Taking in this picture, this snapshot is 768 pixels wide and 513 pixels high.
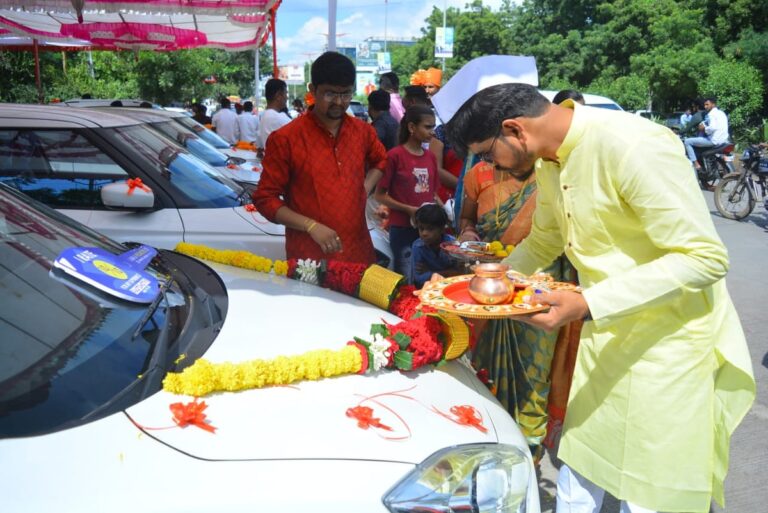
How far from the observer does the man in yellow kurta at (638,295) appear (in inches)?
62.3

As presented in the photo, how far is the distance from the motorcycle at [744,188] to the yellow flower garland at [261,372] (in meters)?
8.65

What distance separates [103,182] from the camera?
12.5 feet

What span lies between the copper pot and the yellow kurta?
0.73 feet

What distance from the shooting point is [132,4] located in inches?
280

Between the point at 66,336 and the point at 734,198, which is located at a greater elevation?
the point at 66,336

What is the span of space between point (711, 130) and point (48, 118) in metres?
10.7

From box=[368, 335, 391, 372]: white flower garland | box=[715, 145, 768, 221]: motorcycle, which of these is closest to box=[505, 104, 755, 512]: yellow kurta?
box=[368, 335, 391, 372]: white flower garland

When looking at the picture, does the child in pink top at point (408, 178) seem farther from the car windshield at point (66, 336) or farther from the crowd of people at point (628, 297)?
the car windshield at point (66, 336)

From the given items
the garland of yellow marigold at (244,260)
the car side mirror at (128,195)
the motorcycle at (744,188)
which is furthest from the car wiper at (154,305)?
the motorcycle at (744,188)

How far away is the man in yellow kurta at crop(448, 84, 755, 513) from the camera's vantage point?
1.58 meters

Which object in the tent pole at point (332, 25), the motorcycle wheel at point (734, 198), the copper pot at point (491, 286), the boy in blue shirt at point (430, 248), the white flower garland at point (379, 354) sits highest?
the tent pole at point (332, 25)

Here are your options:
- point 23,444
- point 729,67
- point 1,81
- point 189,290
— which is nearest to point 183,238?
point 189,290

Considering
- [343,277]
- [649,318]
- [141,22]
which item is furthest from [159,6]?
[649,318]

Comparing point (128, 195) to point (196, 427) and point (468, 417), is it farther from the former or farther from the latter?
point (468, 417)
